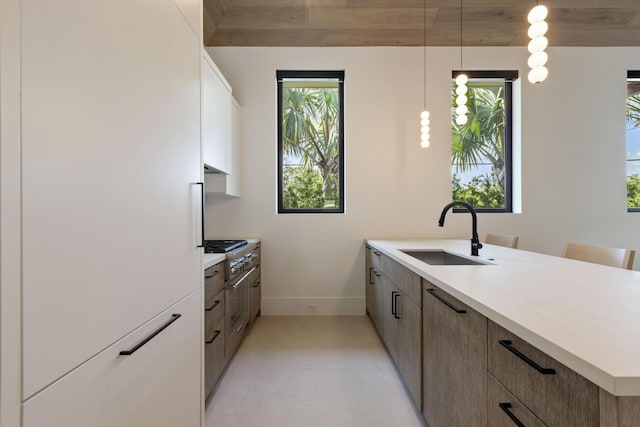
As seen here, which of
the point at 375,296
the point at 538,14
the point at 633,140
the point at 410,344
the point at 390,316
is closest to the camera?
the point at 538,14

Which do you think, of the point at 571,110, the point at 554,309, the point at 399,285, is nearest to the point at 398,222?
the point at 399,285

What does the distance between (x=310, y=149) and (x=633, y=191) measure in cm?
366

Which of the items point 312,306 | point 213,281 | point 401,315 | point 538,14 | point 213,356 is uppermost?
point 538,14

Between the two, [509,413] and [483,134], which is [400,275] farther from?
[483,134]

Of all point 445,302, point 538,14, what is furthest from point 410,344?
point 538,14

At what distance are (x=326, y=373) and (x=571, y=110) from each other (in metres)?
3.70

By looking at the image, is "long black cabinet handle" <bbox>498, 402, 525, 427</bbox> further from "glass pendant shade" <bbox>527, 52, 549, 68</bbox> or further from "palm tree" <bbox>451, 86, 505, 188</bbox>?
"palm tree" <bbox>451, 86, 505, 188</bbox>

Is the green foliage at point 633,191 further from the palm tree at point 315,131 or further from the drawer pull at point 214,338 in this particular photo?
the drawer pull at point 214,338

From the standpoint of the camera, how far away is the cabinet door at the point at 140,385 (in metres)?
0.66

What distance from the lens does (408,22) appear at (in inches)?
124

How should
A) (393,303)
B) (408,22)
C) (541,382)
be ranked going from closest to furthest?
(541,382), (393,303), (408,22)

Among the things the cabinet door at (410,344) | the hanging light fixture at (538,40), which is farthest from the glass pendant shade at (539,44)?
the cabinet door at (410,344)

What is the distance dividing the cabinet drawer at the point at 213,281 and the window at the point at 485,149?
8.81 feet

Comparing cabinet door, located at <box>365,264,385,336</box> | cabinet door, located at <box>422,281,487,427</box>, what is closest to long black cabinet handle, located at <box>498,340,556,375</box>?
cabinet door, located at <box>422,281,487,427</box>
